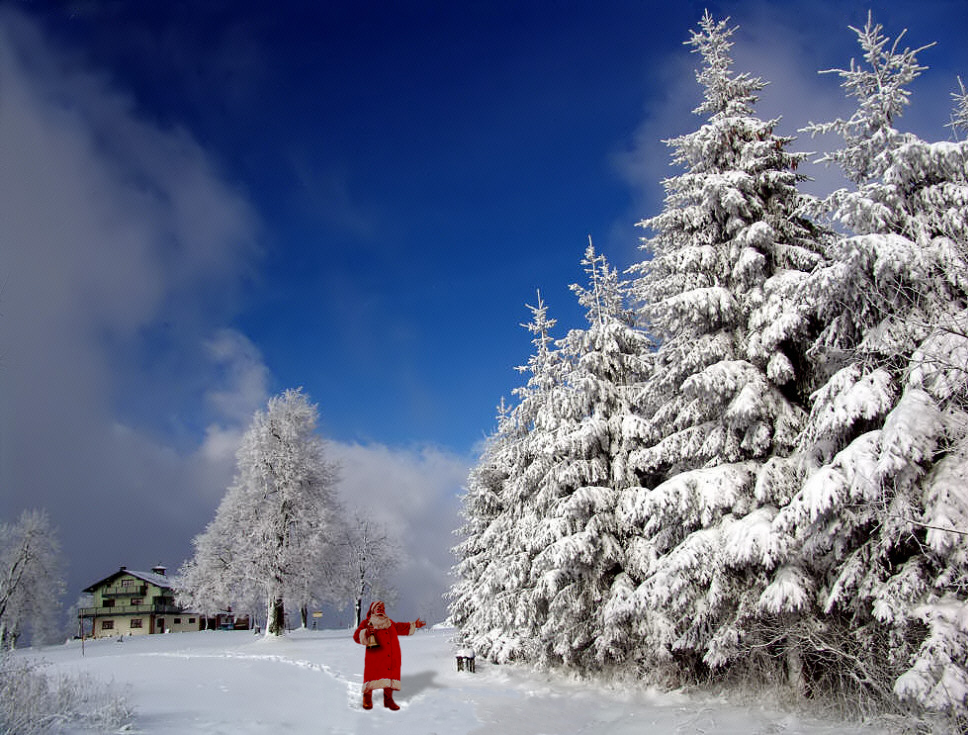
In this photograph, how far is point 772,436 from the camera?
12.1 meters

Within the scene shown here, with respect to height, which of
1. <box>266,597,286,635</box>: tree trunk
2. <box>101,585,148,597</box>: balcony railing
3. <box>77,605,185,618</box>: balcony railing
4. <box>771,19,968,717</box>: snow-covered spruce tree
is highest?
<box>771,19,968,717</box>: snow-covered spruce tree

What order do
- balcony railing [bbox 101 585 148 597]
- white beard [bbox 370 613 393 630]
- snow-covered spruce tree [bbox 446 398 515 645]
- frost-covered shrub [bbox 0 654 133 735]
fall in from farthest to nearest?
balcony railing [bbox 101 585 148 597] < snow-covered spruce tree [bbox 446 398 515 645] < white beard [bbox 370 613 393 630] < frost-covered shrub [bbox 0 654 133 735]

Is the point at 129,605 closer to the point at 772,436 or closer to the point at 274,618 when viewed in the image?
the point at 274,618

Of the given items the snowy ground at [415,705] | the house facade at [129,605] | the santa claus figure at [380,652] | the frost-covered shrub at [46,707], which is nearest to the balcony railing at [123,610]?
the house facade at [129,605]

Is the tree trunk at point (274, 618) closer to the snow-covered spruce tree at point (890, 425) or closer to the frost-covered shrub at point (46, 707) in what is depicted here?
the frost-covered shrub at point (46, 707)

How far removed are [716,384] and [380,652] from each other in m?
8.71

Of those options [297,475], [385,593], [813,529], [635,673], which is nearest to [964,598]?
[813,529]

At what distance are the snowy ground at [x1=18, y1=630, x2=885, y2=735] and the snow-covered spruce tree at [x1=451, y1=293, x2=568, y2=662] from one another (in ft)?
4.56

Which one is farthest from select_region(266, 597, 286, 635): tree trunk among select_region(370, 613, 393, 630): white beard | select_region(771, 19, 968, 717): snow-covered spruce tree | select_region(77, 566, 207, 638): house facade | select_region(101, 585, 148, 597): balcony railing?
select_region(101, 585, 148, 597): balcony railing

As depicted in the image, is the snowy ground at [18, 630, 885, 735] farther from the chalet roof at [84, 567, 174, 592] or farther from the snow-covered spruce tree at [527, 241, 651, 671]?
the chalet roof at [84, 567, 174, 592]

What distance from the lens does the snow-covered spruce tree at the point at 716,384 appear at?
11359mm

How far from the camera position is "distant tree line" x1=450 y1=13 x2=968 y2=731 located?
27.7ft

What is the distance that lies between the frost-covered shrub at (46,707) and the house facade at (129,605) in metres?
66.8

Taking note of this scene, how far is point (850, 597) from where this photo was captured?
9.64m
